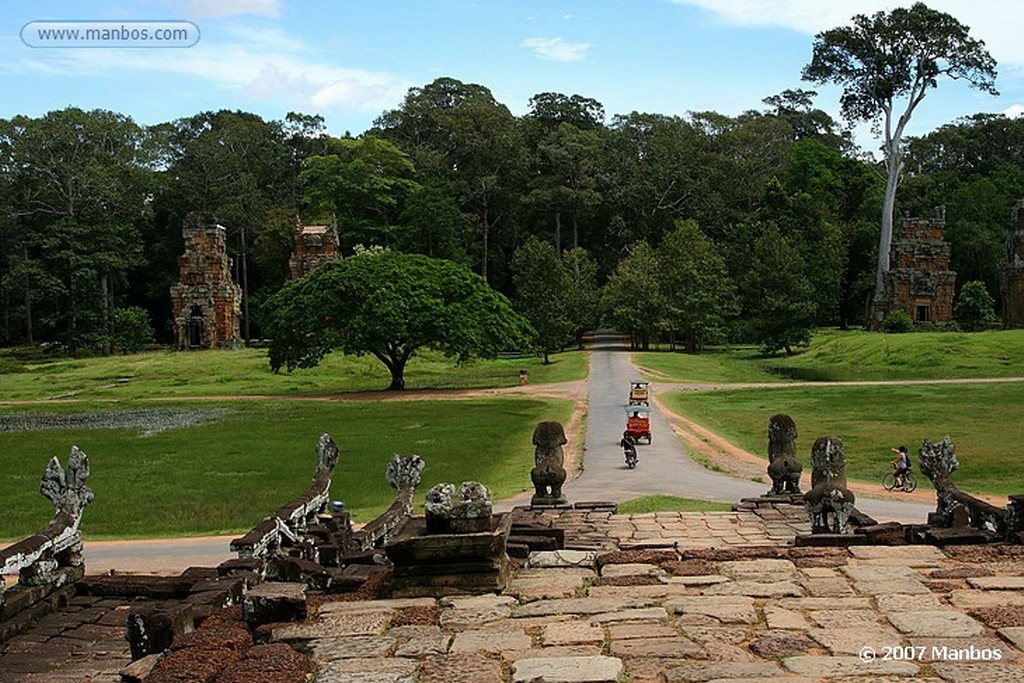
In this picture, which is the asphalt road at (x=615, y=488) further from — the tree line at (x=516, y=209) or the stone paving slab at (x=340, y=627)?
the tree line at (x=516, y=209)

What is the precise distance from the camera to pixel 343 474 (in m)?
20.0

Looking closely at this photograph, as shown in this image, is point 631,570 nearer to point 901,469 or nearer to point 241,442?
point 901,469

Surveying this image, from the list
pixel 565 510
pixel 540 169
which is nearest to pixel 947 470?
pixel 565 510

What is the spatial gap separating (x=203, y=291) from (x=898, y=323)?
40764 mm

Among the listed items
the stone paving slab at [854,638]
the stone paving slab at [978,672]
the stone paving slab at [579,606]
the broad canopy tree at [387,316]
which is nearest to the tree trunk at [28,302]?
the broad canopy tree at [387,316]

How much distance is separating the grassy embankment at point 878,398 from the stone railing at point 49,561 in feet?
47.4

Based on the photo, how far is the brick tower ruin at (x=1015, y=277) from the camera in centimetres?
5575

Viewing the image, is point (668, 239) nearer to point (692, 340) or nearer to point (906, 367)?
point (692, 340)

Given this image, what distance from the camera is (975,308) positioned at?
55250 millimetres

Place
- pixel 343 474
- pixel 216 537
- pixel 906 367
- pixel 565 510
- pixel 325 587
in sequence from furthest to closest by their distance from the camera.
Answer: pixel 906 367 < pixel 343 474 < pixel 216 537 < pixel 565 510 < pixel 325 587

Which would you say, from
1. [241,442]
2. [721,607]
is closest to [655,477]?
[241,442]

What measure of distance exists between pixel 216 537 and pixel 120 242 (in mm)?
49839

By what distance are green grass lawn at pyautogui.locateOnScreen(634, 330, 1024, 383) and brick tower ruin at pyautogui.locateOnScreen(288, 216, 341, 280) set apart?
19781 mm

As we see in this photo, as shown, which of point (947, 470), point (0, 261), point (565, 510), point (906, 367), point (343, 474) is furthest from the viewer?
point (0, 261)
